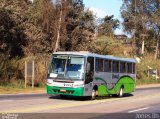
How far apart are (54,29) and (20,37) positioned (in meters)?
4.93

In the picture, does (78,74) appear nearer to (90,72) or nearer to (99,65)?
(90,72)

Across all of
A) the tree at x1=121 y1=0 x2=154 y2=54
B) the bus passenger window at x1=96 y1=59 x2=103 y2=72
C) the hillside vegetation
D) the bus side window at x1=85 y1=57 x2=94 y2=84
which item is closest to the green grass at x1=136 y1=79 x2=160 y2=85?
the hillside vegetation

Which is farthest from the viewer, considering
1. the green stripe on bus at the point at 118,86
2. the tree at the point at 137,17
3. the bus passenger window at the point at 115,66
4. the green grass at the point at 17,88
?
the tree at the point at 137,17

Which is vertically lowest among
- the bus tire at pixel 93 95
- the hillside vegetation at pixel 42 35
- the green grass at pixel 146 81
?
the green grass at pixel 146 81

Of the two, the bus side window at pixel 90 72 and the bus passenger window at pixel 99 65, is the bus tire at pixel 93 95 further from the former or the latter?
the bus passenger window at pixel 99 65

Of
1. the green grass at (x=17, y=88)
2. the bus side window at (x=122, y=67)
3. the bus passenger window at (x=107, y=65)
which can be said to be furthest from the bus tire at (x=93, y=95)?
the green grass at (x=17, y=88)

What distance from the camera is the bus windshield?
25.6 metres

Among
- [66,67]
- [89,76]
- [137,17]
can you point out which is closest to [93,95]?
[89,76]

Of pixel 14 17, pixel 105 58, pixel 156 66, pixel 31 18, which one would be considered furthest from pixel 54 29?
pixel 156 66

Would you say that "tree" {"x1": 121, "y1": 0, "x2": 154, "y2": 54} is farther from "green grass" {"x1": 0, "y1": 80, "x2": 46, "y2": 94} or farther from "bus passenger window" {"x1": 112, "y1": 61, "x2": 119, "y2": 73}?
"bus passenger window" {"x1": 112, "y1": 61, "x2": 119, "y2": 73}

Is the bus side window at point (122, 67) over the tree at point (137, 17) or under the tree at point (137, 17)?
under

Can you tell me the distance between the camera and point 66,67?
25.9 meters

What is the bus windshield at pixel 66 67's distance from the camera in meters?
25.6

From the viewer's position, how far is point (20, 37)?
44125 millimetres
